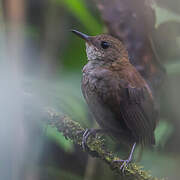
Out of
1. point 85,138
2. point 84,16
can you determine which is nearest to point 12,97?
point 85,138

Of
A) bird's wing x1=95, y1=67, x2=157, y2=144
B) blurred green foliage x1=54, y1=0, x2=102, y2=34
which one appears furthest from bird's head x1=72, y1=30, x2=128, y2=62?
blurred green foliage x1=54, y1=0, x2=102, y2=34

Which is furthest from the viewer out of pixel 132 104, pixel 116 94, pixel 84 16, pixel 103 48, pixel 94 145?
pixel 84 16

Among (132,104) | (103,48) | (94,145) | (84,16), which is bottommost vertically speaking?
(94,145)

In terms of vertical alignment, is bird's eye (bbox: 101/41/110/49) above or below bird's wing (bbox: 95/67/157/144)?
above

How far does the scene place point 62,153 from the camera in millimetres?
4094

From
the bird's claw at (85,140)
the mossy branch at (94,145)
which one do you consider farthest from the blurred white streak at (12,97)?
the bird's claw at (85,140)

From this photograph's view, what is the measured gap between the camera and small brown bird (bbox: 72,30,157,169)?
2734mm

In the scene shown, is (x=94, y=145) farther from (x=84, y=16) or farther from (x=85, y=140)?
(x=84, y=16)

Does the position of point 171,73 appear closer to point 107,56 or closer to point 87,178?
point 107,56

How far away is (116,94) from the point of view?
2721 mm

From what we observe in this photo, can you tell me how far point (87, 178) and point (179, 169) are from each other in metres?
0.81

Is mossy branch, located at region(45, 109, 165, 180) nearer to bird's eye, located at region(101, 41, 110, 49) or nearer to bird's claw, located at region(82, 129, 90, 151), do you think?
bird's claw, located at region(82, 129, 90, 151)

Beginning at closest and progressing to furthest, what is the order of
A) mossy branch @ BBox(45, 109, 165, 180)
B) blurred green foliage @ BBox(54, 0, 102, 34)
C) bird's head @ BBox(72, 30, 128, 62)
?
mossy branch @ BBox(45, 109, 165, 180) → bird's head @ BBox(72, 30, 128, 62) → blurred green foliage @ BBox(54, 0, 102, 34)

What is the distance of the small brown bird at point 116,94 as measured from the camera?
2.73 metres
